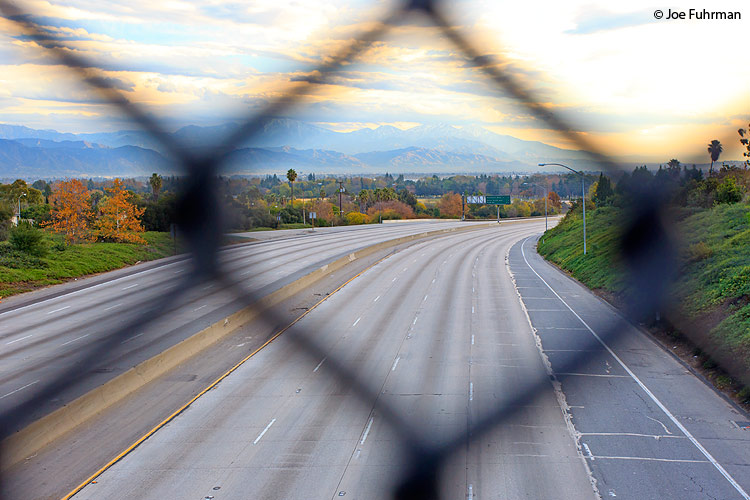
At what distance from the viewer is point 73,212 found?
49781 millimetres

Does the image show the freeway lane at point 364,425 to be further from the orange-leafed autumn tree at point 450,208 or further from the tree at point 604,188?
the orange-leafed autumn tree at point 450,208

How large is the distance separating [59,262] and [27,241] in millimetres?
2399

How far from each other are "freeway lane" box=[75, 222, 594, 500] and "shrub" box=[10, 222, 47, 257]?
2515 centimetres

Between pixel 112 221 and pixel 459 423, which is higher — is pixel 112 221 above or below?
above

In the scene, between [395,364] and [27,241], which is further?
[27,241]

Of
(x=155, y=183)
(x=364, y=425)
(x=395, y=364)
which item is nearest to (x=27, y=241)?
(x=395, y=364)

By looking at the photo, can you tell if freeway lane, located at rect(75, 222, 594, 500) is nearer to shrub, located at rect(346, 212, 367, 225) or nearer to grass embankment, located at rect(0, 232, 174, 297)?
grass embankment, located at rect(0, 232, 174, 297)

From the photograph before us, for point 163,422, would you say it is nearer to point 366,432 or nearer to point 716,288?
point 366,432

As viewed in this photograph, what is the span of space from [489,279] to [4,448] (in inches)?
1353

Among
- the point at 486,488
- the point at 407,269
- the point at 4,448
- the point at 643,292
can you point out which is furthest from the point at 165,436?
the point at 407,269

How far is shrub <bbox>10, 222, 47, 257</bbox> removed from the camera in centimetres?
4106

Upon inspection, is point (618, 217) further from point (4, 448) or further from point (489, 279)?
point (489, 279)

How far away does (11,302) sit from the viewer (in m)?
33.5

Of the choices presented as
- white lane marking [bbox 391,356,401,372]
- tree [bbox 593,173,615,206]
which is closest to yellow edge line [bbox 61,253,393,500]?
white lane marking [bbox 391,356,401,372]
